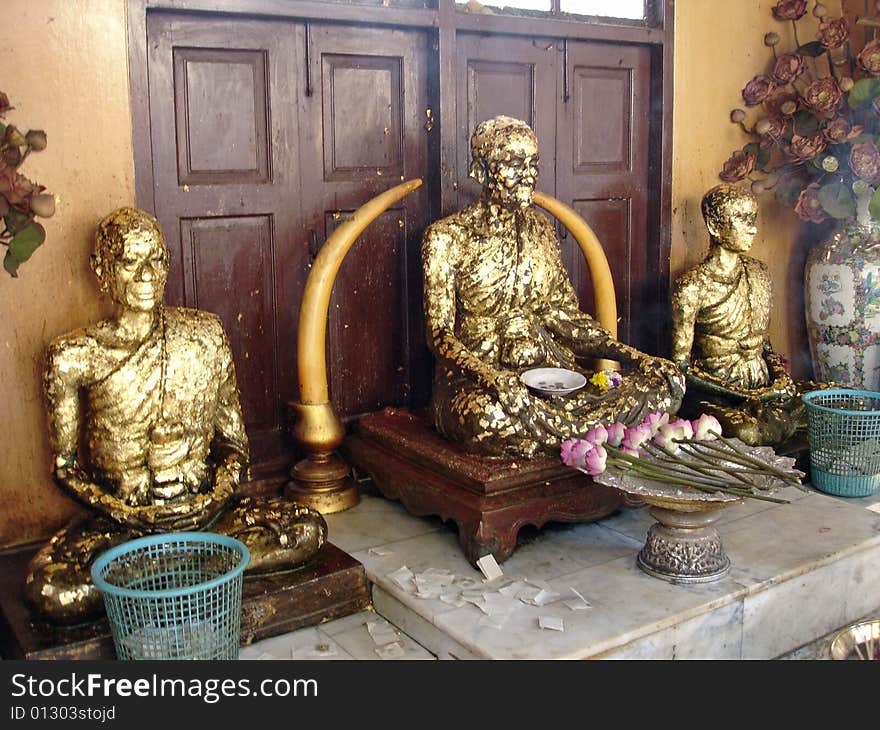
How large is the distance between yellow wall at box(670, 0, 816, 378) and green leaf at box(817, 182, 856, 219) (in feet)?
1.53

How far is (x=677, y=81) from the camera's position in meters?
4.95

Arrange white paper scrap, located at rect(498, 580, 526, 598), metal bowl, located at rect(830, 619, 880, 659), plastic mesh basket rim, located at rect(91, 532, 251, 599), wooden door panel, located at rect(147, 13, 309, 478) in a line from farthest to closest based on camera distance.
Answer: wooden door panel, located at rect(147, 13, 309, 478), white paper scrap, located at rect(498, 580, 526, 598), plastic mesh basket rim, located at rect(91, 532, 251, 599), metal bowl, located at rect(830, 619, 880, 659)

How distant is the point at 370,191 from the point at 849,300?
7.79 ft

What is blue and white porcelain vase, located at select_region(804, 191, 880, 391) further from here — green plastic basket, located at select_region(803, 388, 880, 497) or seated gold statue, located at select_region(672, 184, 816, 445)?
green plastic basket, located at select_region(803, 388, 880, 497)

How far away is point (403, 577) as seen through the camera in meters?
3.38

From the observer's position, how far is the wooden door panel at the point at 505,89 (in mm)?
4379

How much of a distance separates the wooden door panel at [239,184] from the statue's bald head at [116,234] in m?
0.52

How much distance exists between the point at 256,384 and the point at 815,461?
2270 millimetres

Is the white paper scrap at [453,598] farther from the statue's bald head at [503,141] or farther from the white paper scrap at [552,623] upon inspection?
the statue's bald head at [503,141]

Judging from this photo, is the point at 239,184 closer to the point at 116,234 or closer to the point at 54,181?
the point at 54,181

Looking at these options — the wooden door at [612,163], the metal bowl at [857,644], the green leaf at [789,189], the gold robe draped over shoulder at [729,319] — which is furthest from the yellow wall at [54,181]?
the green leaf at [789,189]

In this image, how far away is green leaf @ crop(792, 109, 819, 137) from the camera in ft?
16.3

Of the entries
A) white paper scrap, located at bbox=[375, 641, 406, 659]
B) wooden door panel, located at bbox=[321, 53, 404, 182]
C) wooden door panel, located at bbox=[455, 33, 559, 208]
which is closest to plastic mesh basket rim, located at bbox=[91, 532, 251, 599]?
white paper scrap, located at bbox=[375, 641, 406, 659]

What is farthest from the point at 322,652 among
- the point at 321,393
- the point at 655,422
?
the point at 655,422
